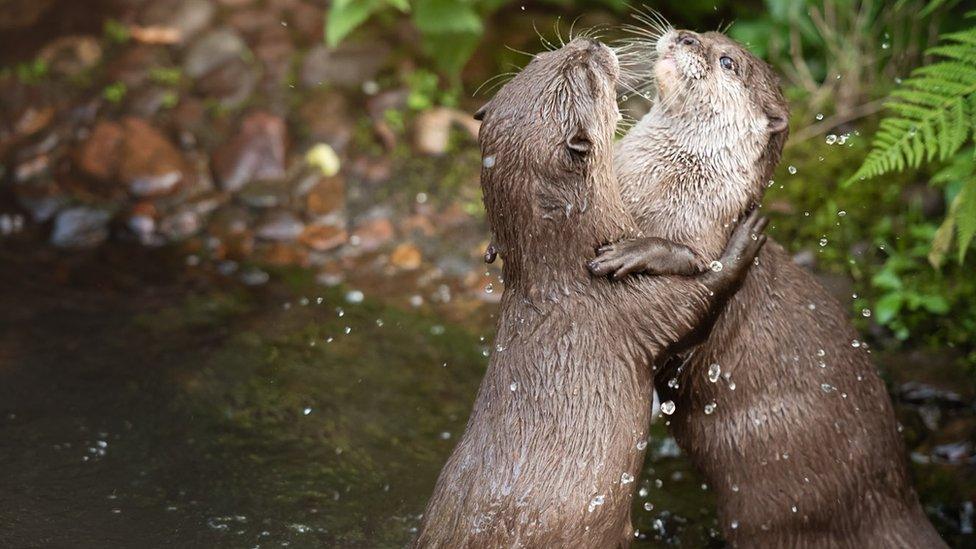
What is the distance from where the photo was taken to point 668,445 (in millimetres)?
3797

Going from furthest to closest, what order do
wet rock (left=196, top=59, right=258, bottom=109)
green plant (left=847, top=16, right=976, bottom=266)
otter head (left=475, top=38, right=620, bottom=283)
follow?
wet rock (left=196, top=59, right=258, bottom=109)
green plant (left=847, top=16, right=976, bottom=266)
otter head (left=475, top=38, right=620, bottom=283)

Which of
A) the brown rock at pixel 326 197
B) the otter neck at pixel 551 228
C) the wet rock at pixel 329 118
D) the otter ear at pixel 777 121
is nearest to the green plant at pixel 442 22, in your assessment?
the wet rock at pixel 329 118

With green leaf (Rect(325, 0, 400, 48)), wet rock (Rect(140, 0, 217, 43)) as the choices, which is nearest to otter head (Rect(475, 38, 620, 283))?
green leaf (Rect(325, 0, 400, 48))

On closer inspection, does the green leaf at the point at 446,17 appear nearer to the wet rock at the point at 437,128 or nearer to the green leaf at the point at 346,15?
the green leaf at the point at 346,15

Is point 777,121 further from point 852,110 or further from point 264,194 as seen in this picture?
point 264,194

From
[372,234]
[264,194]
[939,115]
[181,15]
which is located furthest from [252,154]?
[939,115]

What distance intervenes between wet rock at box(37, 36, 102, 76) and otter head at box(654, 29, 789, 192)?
313 cm

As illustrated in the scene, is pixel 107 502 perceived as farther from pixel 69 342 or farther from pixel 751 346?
pixel 751 346

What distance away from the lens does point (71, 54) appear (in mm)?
5363

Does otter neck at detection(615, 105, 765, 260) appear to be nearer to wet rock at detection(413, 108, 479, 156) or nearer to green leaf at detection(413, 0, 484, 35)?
green leaf at detection(413, 0, 484, 35)

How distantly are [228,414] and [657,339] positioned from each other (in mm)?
1653

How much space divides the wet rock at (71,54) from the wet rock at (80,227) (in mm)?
803

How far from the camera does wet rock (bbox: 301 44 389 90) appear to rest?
5.26 m

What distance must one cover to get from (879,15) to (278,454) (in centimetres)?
289
